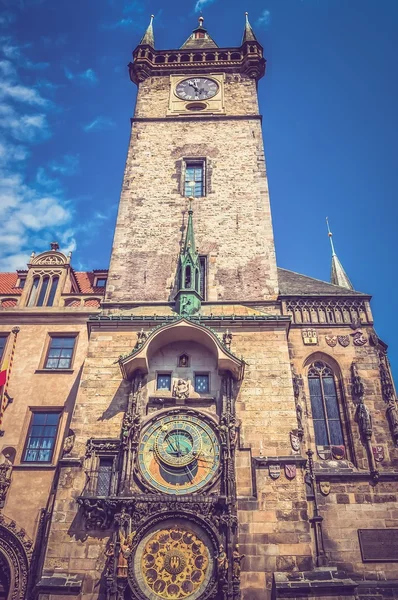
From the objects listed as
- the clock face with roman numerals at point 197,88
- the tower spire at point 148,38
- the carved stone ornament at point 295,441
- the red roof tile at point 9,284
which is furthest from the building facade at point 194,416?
the tower spire at point 148,38

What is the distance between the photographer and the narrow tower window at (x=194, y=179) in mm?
19562

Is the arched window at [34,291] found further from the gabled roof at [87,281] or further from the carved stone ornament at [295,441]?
the carved stone ornament at [295,441]

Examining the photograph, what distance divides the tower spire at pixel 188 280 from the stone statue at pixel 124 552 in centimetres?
616

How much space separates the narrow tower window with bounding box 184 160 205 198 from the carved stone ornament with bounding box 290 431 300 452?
9.82 metres

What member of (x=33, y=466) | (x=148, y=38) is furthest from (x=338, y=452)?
(x=148, y=38)

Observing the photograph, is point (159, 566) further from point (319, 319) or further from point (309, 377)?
point (319, 319)

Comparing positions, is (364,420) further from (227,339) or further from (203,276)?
(203,276)

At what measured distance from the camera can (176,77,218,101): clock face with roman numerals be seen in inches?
908

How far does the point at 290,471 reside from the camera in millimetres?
11977

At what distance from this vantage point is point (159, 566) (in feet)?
35.3

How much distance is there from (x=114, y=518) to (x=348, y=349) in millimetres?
7920

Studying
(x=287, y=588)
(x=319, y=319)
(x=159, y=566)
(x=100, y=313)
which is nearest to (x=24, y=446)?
(x=100, y=313)

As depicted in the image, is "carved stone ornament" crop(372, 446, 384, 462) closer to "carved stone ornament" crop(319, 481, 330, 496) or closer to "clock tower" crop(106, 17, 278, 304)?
"carved stone ornament" crop(319, 481, 330, 496)

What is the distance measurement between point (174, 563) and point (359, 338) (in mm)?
8125
